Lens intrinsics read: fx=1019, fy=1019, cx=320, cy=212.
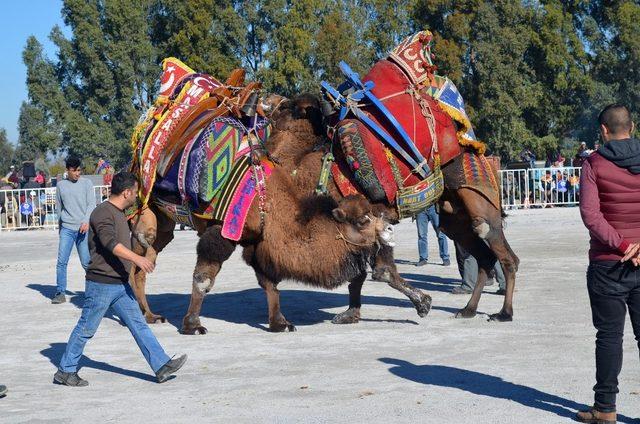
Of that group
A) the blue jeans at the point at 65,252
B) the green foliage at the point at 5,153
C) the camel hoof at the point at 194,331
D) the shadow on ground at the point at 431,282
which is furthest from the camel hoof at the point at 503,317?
the green foliage at the point at 5,153

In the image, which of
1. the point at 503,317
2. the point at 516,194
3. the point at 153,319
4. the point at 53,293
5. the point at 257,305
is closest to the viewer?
the point at 503,317

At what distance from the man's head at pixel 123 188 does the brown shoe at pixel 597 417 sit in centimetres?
403

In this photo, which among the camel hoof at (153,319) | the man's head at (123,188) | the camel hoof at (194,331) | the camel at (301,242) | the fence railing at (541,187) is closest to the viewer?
the man's head at (123,188)

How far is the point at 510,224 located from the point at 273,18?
25.0 m

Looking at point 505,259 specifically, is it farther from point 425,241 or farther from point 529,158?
point 529,158

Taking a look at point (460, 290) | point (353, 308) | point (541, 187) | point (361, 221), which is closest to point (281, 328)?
point (353, 308)

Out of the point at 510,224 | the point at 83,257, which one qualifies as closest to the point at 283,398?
the point at 83,257

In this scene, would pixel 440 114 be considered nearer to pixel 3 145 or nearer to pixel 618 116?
pixel 618 116

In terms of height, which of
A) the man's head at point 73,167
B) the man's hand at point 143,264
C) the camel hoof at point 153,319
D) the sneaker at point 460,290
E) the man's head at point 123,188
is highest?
the man's head at point 73,167

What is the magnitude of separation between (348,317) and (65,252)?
457cm

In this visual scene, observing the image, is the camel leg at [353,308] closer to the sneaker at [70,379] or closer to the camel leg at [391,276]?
the camel leg at [391,276]

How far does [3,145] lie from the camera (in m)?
75.4

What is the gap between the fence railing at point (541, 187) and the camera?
92.1 feet

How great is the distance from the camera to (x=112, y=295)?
27.4 ft
